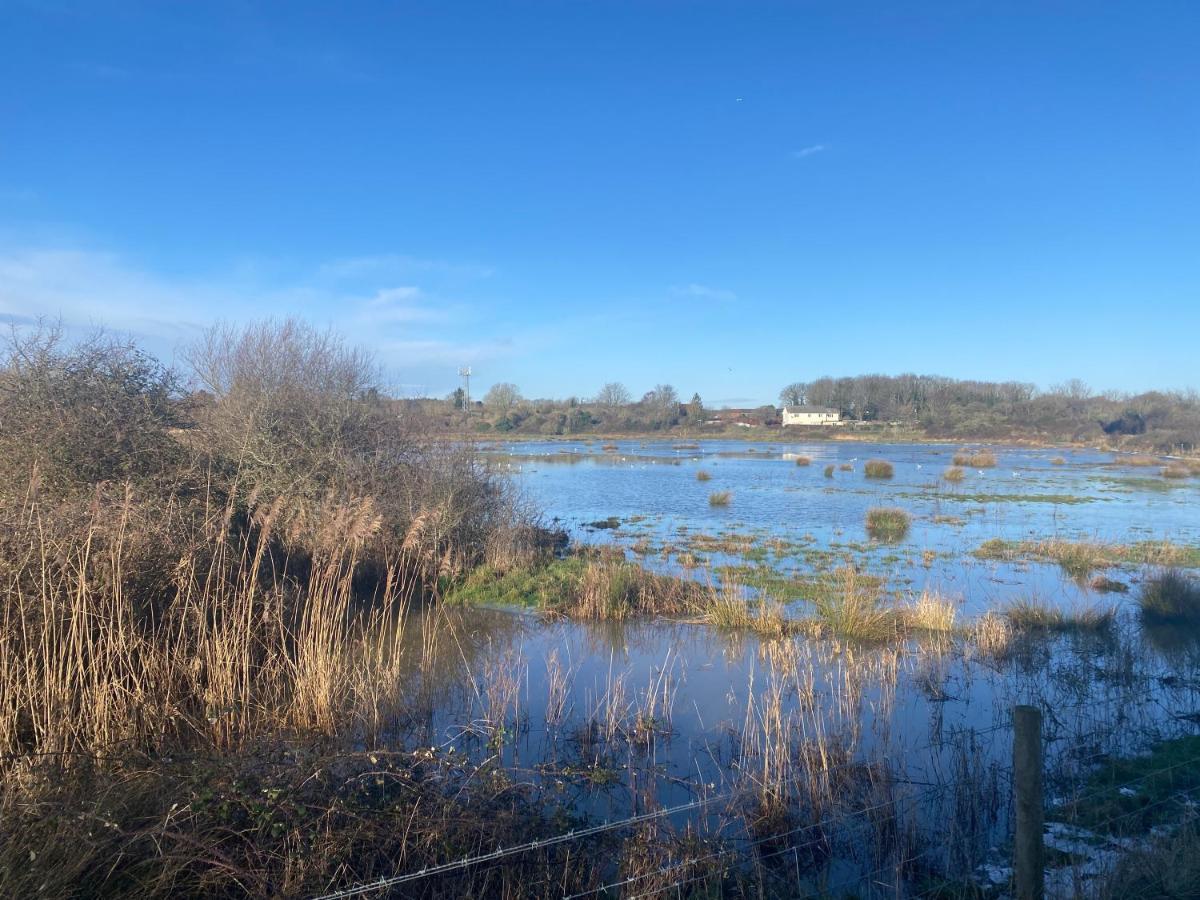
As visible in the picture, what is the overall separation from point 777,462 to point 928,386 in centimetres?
6486

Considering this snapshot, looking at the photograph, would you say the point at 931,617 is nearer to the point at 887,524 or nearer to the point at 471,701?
the point at 471,701

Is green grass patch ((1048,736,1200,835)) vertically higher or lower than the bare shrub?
lower

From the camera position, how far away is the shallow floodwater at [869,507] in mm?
15500

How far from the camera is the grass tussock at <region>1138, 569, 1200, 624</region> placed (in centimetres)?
1112

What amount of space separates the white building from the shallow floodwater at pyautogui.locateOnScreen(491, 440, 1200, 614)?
52.6 meters

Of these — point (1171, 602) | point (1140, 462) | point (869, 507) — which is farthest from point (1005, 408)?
point (1171, 602)

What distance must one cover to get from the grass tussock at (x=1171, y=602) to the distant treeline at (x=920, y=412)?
170 ft

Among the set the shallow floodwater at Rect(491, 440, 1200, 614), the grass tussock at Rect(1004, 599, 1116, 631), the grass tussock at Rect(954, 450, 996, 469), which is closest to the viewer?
the grass tussock at Rect(1004, 599, 1116, 631)

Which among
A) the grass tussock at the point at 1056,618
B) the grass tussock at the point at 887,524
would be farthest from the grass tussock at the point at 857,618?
the grass tussock at the point at 887,524

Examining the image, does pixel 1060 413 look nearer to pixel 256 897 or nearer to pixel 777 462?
pixel 777 462

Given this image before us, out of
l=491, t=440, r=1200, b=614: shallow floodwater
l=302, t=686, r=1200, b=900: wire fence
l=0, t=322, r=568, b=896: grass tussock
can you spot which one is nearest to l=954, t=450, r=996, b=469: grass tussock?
l=491, t=440, r=1200, b=614: shallow floodwater

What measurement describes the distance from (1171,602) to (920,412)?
85233 mm

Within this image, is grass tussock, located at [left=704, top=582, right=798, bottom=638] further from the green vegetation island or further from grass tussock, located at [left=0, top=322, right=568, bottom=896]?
grass tussock, located at [left=0, top=322, right=568, bottom=896]

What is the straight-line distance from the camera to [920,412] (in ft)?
300
